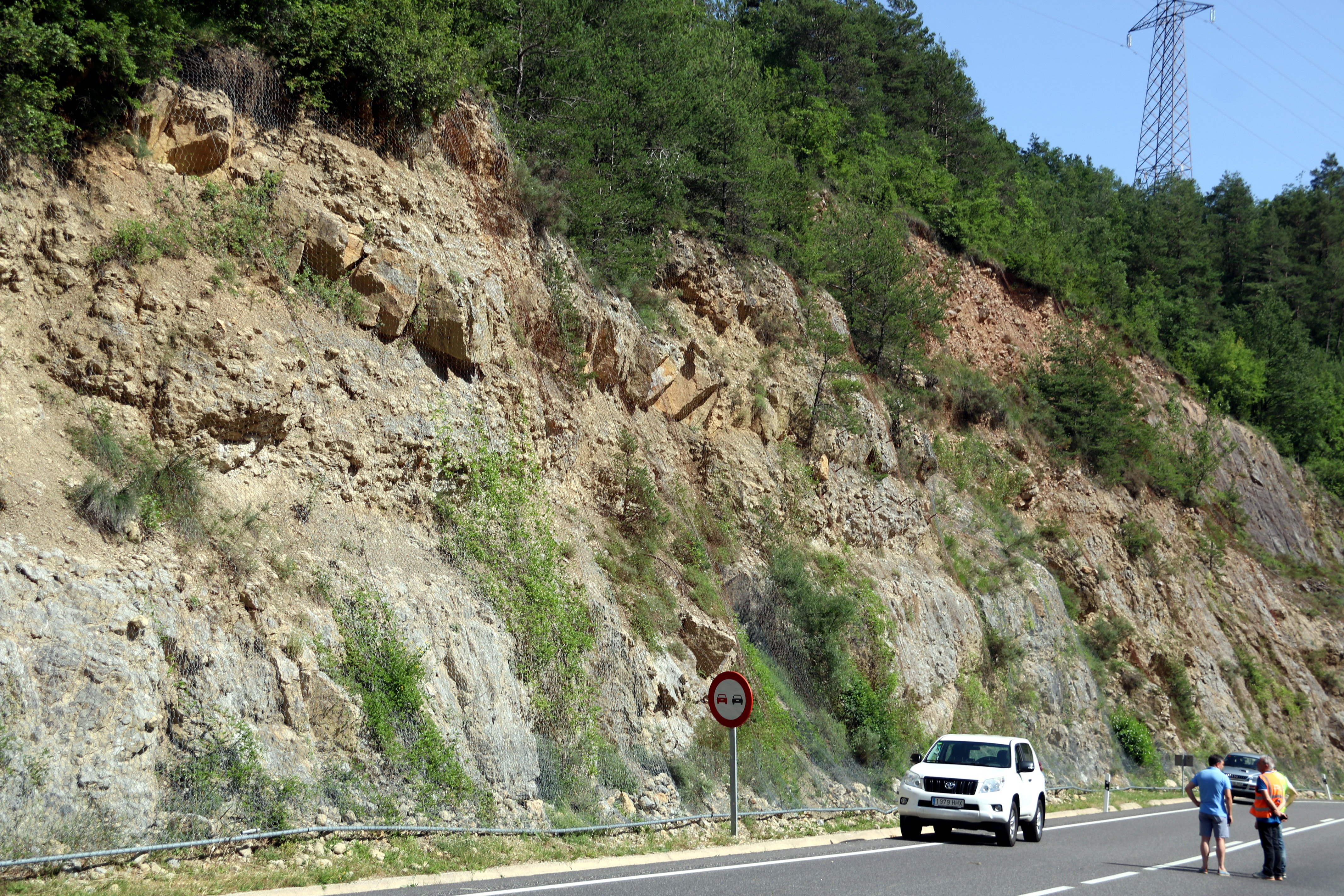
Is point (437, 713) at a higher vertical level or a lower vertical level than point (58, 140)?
lower

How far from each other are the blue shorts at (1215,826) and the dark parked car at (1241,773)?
17321 millimetres

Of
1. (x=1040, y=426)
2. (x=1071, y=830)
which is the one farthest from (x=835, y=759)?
(x=1040, y=426)

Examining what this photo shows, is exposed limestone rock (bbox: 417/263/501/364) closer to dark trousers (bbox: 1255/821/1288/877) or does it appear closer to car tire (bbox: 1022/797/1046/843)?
car tire (bbox: 1022/797/1046/843)

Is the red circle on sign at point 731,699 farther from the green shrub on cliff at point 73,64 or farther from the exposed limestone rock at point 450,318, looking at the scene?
the green shrub on cliff at point 73,64

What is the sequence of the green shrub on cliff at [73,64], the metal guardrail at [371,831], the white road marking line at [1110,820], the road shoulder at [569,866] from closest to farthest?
the metal guardrail at [371,831]
the road shoulder at [569,866]
the green shrub on cliff at [73,64]
the white road marking line at [1110,820]

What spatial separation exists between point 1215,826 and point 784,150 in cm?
2651

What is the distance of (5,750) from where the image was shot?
7.61 m

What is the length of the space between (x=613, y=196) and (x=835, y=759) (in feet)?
42.6

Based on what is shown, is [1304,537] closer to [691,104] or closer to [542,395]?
[691,104]

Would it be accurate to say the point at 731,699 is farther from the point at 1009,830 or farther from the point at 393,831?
the point at 1009,830

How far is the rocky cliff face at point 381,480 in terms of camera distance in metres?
9.09

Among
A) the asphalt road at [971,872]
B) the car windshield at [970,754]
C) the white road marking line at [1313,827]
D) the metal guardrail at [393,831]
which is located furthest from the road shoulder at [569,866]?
the white road marking line at [1313,827]

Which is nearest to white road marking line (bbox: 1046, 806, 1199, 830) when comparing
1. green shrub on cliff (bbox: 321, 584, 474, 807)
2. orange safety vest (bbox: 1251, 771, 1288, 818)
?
orange safety vest (bbox: 1251, 771, 1288, 818)

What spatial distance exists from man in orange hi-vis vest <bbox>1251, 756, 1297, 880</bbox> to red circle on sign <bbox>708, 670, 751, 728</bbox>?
257 inches
